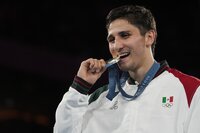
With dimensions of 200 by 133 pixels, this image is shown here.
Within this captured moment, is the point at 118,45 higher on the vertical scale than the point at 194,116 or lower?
higher

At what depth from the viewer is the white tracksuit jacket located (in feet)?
7.16

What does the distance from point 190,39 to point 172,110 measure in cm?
521

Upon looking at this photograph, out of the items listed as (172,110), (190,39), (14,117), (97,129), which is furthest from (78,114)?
(190,39)

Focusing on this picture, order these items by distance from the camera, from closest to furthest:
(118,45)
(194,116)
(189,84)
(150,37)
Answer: (194,116)
(189,84)
(118,45)
(150,37)

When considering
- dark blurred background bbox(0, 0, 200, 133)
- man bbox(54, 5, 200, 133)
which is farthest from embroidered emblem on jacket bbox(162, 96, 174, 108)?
dark blurred background bbox(0, 0, 200, 133)

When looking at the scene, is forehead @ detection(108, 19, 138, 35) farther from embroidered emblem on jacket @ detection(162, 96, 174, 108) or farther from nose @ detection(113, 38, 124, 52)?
embroidered emblem on jacket @ detection(162, 96, 174, 108)

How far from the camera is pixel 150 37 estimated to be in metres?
2.50

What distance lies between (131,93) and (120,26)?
38 centimetres

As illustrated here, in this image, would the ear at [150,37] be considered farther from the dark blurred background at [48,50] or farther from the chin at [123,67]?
the dark blurred background at [48,50]

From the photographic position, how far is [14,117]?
6551 millimetres

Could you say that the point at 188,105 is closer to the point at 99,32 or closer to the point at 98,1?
the point at 99,32

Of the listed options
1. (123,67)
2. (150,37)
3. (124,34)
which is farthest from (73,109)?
(150,37)

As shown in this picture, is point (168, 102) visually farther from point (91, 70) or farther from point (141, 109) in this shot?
point (91, 70)

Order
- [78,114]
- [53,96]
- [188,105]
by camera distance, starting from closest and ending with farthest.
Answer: [188,105] < [78,114] < [53,96]
